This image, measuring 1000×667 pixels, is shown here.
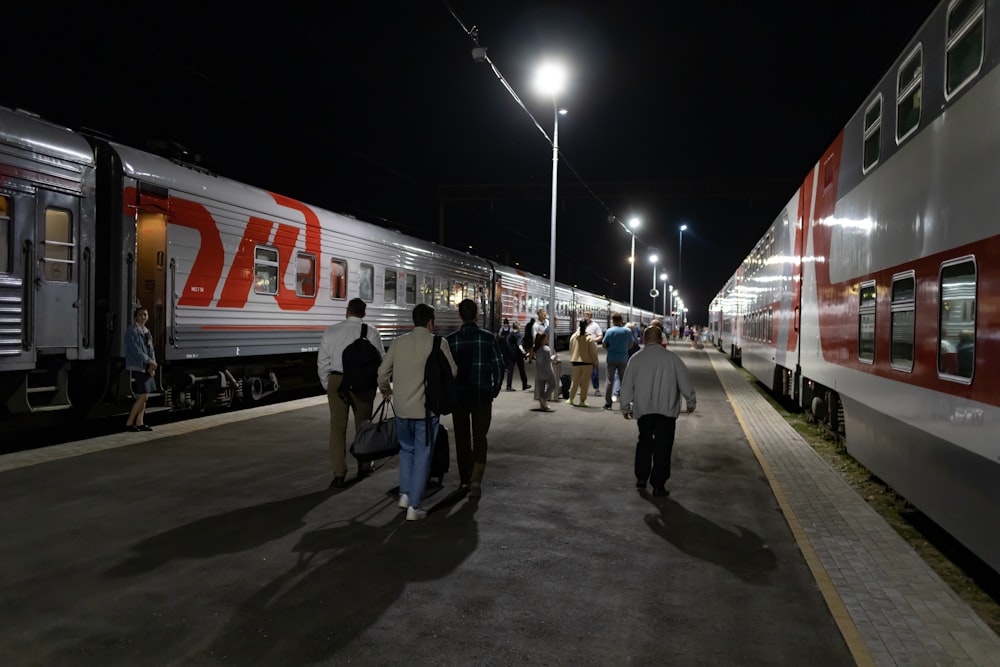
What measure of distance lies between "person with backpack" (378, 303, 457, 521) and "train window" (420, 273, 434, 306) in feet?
42.8

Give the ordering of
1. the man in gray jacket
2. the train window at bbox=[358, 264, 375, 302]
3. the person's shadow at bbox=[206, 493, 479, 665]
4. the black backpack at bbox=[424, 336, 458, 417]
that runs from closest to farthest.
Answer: the person's shadow at bbox=[206, 493, 479, 665] < the black backpack at bbox=[424, 336, 458, 417] < the man in gray jacket < the train window at bbox=[358, 264, 375, 302]

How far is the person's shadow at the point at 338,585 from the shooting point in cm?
383

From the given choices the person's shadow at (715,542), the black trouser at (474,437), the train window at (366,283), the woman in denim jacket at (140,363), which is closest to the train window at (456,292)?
the train window at (366,283)

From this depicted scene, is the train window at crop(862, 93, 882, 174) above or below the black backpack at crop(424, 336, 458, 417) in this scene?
above

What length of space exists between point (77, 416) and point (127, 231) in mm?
2545

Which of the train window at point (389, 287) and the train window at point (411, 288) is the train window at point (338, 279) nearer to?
the train window at point (389, 287)

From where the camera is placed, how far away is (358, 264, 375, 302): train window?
16109mm

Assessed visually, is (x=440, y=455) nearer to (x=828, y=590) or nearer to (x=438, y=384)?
(x=438, y=384)

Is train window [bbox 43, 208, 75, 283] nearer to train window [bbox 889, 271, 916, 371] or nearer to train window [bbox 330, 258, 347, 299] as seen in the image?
train window [bbox 330, 258, 347, 299]

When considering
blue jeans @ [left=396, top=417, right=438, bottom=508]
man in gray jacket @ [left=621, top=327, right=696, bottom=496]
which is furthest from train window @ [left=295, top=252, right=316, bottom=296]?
man in gray jacket @ [left=621, top=327, right=696, bottom=496]

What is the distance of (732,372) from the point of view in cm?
2564

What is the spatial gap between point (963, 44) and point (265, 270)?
35.2 feet

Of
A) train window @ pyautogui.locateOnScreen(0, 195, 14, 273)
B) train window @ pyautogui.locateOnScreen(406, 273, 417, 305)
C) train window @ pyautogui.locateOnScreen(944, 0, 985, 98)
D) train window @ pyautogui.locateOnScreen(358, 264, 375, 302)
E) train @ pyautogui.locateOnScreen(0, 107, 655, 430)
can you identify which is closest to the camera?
train window @ pyautogui.locateOnScreen(944, 0, 985, 98)

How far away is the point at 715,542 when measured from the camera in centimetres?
577
